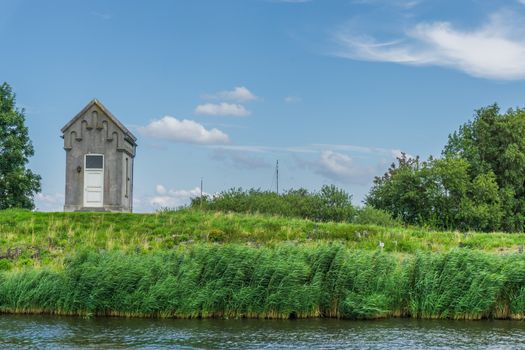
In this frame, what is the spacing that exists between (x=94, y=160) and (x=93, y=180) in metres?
1.18

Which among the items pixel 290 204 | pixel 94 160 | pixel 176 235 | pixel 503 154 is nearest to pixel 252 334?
pixel 176 235

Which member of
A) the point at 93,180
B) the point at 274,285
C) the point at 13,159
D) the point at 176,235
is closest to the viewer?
the point at 274,285

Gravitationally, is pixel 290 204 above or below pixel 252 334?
above

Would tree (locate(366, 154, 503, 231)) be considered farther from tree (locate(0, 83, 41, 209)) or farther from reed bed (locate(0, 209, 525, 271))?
tree (locate(0, 83, 41, 209))

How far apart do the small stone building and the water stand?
1859 cm

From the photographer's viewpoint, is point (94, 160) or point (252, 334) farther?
point (94, 160)

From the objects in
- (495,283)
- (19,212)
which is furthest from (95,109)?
(495,283)

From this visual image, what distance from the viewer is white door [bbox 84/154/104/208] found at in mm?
39000

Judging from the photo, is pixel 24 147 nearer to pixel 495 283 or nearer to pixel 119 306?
pixel 119 306

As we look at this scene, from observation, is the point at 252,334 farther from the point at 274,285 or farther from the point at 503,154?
the point at 503,154

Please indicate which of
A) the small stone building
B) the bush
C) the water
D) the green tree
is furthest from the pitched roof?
the green tree

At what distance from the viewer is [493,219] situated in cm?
5459

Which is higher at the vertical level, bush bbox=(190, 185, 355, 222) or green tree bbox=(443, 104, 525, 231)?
green tree bbox=(443, 104, 525, 231)

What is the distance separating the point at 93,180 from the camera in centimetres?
3922
